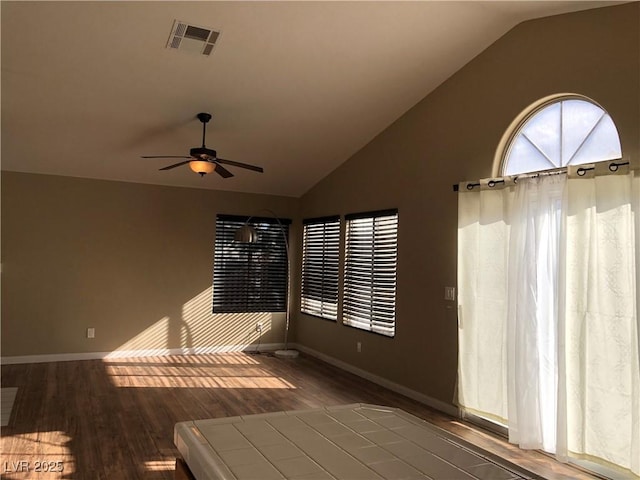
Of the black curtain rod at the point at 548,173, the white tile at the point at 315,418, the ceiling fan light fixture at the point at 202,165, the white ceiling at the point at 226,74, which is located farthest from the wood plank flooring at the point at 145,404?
the white ceiling at the point at 226,74

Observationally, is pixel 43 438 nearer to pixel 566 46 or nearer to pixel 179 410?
pixel 179 410

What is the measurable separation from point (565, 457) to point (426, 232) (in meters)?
2.35

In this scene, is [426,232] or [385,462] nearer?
[385,462]

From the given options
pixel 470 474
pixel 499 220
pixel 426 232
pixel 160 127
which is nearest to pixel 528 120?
pixel 499 220

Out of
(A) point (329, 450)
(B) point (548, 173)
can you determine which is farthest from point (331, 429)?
(B) point (548, 173)

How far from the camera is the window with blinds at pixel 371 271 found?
18.7 feet

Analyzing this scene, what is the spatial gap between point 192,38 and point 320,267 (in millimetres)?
3931

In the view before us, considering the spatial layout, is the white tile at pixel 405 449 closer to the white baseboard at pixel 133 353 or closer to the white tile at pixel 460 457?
the white tile at pixel 460 457

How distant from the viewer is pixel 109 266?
6688 millimetres

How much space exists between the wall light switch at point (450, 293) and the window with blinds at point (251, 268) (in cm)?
347

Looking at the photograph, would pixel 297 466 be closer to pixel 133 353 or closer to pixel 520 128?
pixel 520 128

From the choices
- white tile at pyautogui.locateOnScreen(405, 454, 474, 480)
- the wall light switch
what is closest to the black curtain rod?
the wall light switch

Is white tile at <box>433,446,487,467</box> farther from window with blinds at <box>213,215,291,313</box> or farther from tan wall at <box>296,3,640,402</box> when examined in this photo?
window with blinds at <box>213,215,291,313</box>

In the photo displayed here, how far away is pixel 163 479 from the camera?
10.6ft
